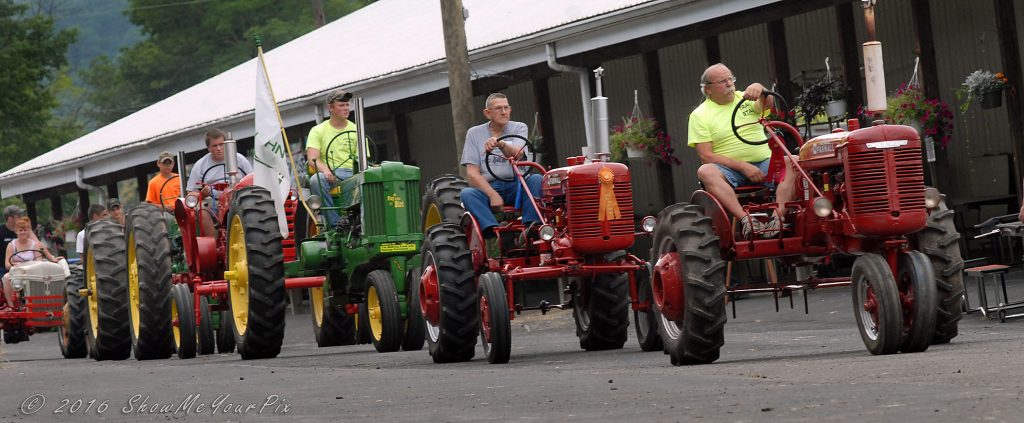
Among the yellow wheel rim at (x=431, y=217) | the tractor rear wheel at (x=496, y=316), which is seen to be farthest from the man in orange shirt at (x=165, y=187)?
the tractor rear wheel at (x=496, y=316)

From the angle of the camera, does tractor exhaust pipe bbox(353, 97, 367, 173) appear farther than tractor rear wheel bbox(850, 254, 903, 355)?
Yes

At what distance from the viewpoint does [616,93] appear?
87.5ft

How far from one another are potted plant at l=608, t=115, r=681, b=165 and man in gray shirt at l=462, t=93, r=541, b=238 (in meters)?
9.25

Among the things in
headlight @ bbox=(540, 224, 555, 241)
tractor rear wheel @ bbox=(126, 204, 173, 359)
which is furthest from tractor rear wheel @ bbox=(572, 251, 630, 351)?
tractor rear wheel @ bbox=(126, 204, 173, 359)

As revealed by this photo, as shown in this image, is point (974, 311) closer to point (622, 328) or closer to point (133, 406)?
point (622, 328)

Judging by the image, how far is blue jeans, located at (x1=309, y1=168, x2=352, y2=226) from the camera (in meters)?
14.4

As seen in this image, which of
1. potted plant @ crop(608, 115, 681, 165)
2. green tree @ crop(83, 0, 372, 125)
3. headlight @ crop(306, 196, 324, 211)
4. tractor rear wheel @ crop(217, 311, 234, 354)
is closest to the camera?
headlight @ crop(306, 196, 324, 211)

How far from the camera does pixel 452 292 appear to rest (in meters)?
11.6

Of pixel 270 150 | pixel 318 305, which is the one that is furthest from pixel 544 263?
pixel 318 305

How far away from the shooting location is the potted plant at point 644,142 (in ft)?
71.3

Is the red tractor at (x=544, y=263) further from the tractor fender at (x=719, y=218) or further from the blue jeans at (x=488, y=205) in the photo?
the tractor fender at (x=719, y=218)

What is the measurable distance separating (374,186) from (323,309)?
252 cm

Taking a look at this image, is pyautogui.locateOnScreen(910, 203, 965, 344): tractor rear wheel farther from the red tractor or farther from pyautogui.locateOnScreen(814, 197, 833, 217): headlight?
the red tractor

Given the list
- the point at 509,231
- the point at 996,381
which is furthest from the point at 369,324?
the point at 996,381
